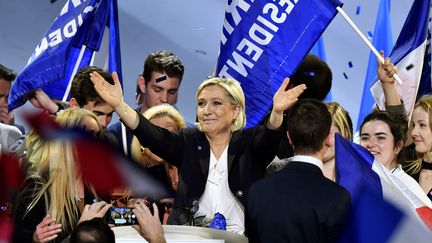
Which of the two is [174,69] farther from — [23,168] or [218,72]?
[23,168]

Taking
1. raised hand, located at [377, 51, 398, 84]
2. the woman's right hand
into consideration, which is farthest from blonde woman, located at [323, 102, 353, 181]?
the woman's right hand

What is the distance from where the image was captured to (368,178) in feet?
14.6

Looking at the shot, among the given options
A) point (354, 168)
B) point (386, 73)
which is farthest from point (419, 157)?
point (354, 168)

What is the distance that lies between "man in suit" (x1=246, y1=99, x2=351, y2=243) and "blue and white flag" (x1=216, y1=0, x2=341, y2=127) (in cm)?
121

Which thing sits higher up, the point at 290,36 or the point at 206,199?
the point at 290,36

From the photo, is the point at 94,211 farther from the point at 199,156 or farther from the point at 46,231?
the point at 199,156

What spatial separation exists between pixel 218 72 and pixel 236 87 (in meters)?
0.66

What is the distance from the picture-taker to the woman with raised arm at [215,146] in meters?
4.89

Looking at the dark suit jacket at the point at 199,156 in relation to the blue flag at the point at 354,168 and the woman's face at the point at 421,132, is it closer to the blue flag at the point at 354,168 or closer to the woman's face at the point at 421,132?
the blue flag at the point at 354,168

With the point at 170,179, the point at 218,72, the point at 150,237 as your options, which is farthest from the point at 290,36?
the point at 150,237

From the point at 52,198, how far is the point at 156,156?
782 mm

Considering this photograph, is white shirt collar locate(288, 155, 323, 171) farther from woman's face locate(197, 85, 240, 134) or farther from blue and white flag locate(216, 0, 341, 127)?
blue and white flag locate(216, 0, 341, 127)

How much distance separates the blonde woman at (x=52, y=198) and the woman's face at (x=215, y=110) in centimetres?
66

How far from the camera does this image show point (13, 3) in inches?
317
